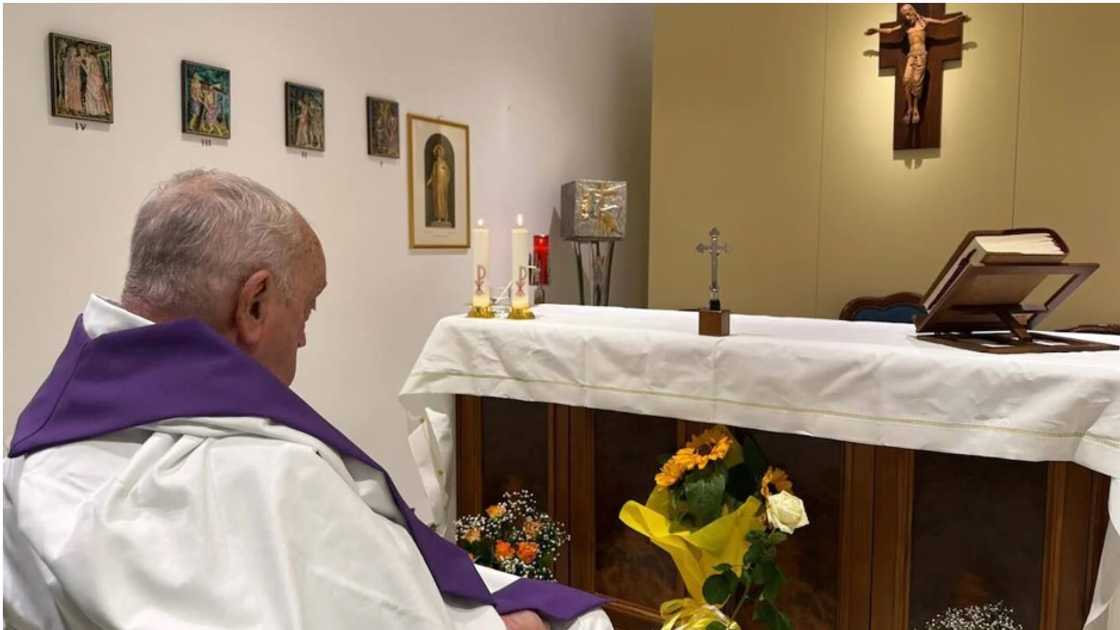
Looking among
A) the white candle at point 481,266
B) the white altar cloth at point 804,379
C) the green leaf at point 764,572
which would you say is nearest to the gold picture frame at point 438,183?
the white candle at point 481,266

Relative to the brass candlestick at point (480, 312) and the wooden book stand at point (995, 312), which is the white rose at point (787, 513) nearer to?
the wooden book stand at point (995, 312)

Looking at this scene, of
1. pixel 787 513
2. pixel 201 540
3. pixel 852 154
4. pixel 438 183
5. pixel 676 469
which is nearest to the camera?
pixel 201 540

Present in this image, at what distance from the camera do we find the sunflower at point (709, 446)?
231 centimetres

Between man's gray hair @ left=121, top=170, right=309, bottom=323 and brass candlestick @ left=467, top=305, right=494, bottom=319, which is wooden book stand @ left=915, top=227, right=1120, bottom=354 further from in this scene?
man's gray hair @ left=121, top=170, right=309, bottom=323

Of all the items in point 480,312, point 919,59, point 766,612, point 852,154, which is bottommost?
point 766,612

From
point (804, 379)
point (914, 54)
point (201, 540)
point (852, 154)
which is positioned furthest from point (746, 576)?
point (914, 54)

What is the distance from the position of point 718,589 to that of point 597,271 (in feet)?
12.5

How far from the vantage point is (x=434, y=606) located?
1.21 meters

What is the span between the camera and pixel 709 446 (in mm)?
2426

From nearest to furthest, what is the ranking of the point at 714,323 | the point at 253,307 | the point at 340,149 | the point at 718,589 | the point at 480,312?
the point at 253,307
the point at 718,589
the point at 714,323
the point at 480,312
the point at 340,149

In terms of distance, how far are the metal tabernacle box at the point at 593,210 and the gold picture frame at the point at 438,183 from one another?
35.5 inches

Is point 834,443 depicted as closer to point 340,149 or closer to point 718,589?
point 718,589

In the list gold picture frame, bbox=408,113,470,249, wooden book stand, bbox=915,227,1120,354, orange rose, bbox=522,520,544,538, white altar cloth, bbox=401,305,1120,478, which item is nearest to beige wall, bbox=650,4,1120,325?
gold picture frame, bbox=408,113,470,249

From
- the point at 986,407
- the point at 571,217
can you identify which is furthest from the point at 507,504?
the point at 571,217
